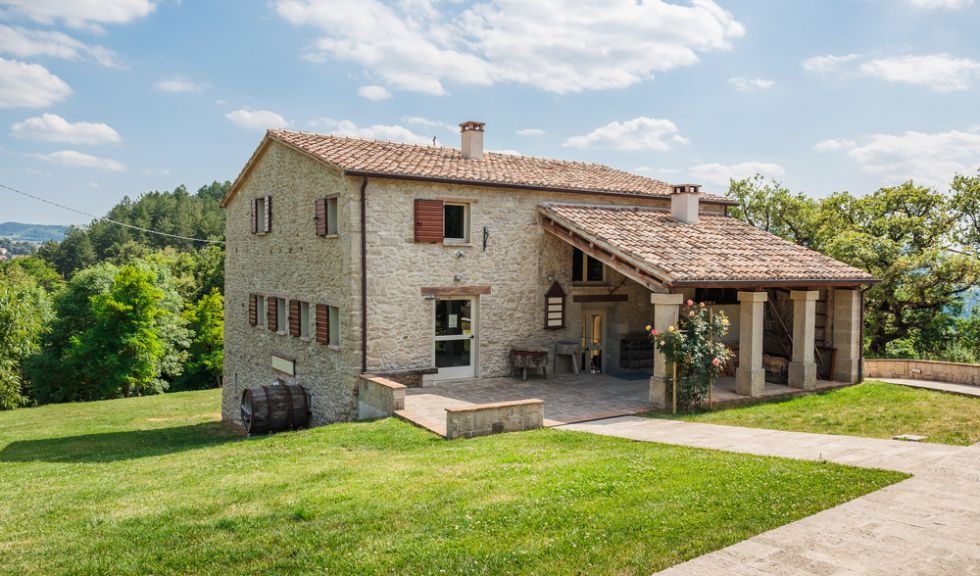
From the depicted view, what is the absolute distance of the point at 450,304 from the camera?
15156 millimetres

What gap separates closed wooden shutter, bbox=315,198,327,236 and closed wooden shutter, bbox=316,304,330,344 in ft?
5.57

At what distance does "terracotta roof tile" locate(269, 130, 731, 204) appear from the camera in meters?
14.4

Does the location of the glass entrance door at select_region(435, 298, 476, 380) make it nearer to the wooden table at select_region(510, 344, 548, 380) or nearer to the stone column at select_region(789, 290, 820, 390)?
the wooden table at select_region(510, 344, 548, 380)

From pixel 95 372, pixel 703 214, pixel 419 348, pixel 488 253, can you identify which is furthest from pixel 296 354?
pixel 95 372

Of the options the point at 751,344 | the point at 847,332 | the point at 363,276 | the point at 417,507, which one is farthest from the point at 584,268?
the point at 417,507

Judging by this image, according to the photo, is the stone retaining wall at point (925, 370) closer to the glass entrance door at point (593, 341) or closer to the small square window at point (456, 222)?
the glass entrance door at point (593, 341)

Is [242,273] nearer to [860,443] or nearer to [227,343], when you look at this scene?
[227,343]

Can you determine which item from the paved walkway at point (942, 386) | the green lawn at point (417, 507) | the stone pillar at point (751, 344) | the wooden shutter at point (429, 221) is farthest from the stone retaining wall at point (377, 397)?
the paved walkway at point (942, 386)

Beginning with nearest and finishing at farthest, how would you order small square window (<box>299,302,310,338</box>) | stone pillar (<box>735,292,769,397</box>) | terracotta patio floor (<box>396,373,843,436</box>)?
terracotta patio floor (<box>396,373,843,436</box>) → stone pillar (<box>735,292,769,397</box>) → small square window (<box>299,302,310,338</box>)

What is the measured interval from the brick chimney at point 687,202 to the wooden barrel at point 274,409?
1045 centimetres

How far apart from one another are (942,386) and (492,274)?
11.0 m

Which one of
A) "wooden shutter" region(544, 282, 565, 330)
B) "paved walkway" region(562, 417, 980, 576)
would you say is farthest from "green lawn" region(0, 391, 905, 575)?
"wooden shutter" region(544, 282, 565, 330)

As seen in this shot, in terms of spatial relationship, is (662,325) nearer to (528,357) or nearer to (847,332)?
(528,357)

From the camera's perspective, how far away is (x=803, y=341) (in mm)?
14820
